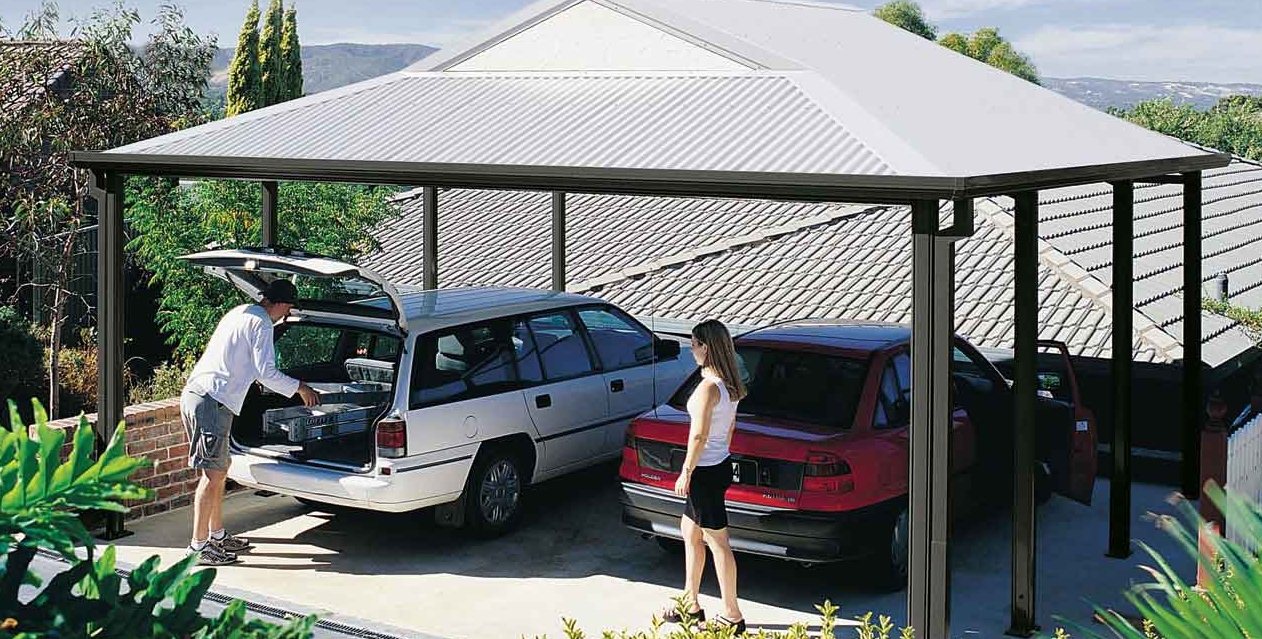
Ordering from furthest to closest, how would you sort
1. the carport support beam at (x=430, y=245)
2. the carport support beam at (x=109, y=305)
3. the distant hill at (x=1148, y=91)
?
the distant hill at (x=1148, y=91) → the carport support beam at (x=430, y=245) → the carport support beam at (x=109, y=305)

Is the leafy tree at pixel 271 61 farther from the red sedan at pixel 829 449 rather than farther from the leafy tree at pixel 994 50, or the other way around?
the leafy tree at pixel 994 50

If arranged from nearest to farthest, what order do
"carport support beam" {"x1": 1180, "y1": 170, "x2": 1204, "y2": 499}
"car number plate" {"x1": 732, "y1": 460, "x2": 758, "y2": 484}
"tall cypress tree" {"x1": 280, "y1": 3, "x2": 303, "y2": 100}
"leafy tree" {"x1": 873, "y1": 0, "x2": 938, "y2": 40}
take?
"car number plate" {"x1": 732, "y1": 460, "x2": 758, "y2": 484}, "carport support beam" {"x1": 1180, "y1": 170, "x2": 1204, "y2": 499}, "tall cypress tree" {"x1": 280, "y1": 3, "x2": 303, "y2": 100}, "leafy tree" {"x1": 873, "y1": 0, "x2": 938, "y2": 40}

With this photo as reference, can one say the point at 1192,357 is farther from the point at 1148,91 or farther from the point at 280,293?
the point at 1148,91

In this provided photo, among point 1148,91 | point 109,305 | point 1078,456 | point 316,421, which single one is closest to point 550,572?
point 316,421

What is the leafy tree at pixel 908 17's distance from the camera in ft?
300

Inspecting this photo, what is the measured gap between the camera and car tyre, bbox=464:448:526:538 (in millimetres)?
9734

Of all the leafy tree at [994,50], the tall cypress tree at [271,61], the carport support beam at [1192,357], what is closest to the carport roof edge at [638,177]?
the carport support beam at [1192,357]

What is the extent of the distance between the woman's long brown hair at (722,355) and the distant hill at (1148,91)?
80.1 m

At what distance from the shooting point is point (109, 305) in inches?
391

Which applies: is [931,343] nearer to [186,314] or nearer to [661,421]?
[661,421]

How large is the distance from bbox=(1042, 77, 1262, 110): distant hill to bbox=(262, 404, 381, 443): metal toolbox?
7927cm

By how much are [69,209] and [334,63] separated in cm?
6857

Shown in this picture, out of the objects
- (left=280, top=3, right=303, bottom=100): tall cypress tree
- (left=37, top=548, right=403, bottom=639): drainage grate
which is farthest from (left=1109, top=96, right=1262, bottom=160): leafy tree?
(left=37, top=548, right=403, bottom=639): drainage grate

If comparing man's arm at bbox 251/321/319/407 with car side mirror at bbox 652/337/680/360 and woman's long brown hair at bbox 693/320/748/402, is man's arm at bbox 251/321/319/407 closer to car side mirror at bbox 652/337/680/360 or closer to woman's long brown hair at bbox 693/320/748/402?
woman's long brown hair at bbox 693/320/748/402
